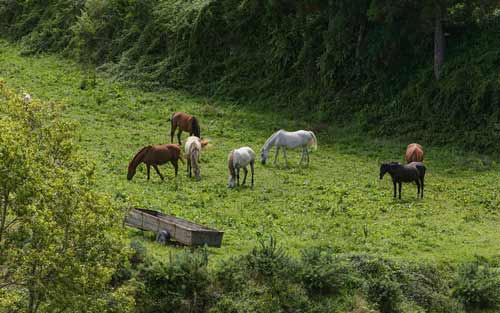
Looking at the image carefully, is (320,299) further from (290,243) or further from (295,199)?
(295,199)

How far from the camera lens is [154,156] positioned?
91.2 feet

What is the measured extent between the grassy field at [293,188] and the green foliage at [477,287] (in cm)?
76

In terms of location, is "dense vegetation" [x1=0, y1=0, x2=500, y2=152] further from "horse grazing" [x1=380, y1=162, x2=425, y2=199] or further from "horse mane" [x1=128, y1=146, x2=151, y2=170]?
"horse mane" [x1=128, y1=146, x2=151, y2=170]

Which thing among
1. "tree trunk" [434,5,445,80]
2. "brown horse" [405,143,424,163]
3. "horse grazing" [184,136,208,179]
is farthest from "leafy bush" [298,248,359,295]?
"tree trunk" [434,5,445,80]

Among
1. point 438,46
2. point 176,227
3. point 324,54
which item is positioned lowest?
point 176,227

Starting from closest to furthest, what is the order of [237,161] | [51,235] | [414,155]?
[51,235]
[237,161]
[414,155]

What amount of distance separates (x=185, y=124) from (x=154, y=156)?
607 centimetres

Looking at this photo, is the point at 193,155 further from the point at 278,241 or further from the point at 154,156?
the point at 278,241

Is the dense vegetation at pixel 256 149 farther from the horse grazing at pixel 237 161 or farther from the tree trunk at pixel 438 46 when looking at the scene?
the horse grazing at pixel 237 161

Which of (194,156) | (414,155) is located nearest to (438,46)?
(414,155)

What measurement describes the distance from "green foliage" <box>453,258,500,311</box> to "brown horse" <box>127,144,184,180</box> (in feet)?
36.4

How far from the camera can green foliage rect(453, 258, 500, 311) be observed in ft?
68.9

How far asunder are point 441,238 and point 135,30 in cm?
2934

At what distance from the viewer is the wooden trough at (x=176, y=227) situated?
2077 cm
